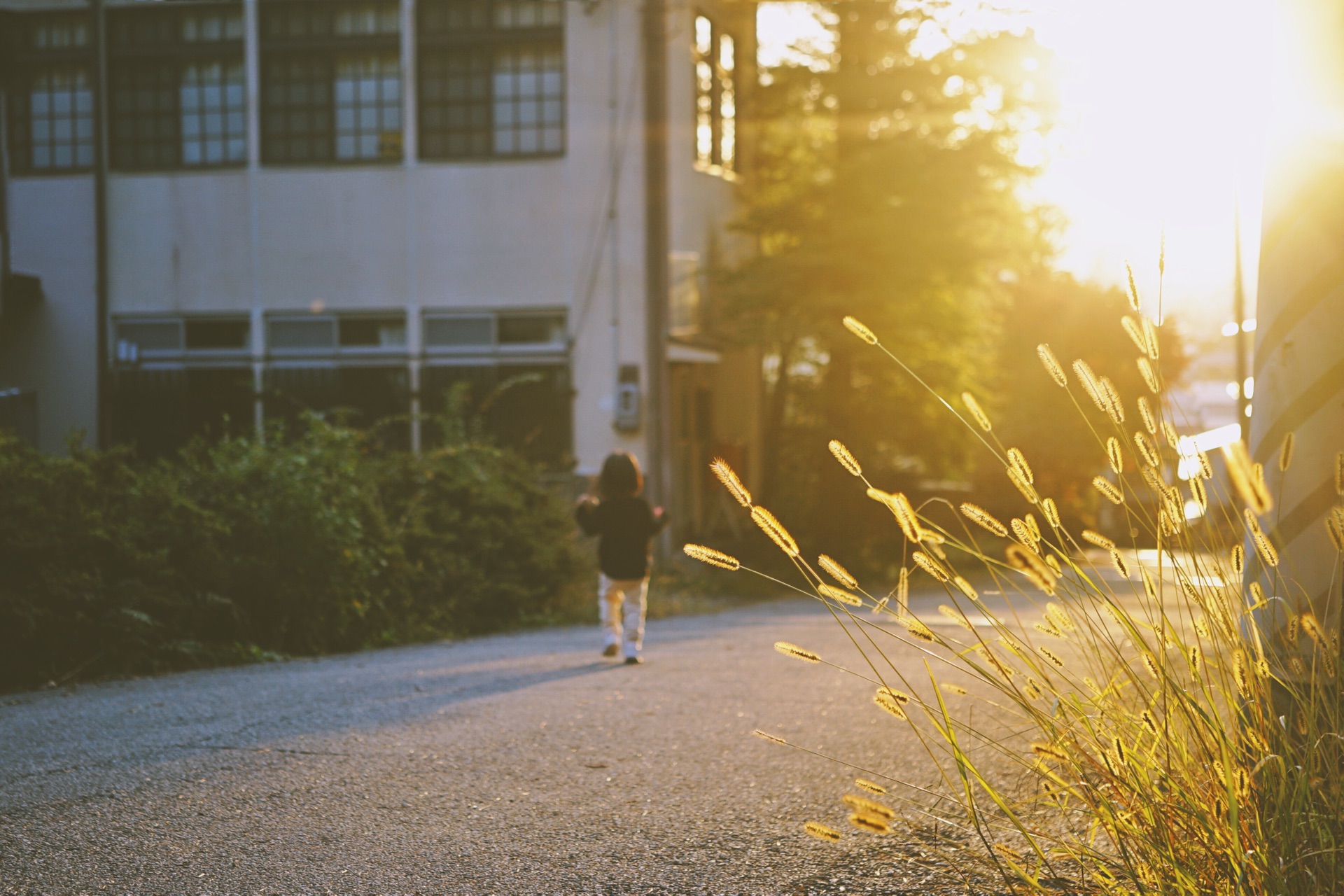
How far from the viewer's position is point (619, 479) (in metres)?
10.2

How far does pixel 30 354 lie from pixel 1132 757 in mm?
21309

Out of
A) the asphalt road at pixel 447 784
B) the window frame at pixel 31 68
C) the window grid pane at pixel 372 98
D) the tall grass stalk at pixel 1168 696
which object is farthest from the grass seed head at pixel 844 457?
the window frame at pixel 31 68

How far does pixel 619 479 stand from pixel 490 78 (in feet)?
41.5

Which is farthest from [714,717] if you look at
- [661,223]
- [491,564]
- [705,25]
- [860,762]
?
[705,25]

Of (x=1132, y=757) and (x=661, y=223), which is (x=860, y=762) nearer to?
(x=1132, y=757)

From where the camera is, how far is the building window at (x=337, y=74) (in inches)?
838

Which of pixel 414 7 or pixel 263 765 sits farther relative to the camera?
pixel 414 7

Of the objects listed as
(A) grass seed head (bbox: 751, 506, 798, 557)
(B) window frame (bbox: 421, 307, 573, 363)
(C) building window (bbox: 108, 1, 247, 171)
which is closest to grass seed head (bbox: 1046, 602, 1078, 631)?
(A) grass seed head (bbox: 751, 506, 798, 557)

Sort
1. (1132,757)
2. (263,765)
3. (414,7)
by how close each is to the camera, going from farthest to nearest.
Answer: (414,7) → (263,765) → (1132,757)

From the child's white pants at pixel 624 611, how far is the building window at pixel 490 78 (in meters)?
12.4

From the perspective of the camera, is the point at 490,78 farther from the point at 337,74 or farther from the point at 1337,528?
the point at 1337,528

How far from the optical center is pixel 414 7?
21.2 m

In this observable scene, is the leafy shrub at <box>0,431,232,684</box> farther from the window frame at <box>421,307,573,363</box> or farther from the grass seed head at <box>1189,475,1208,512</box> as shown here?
the window frame at <box>421,307,573,363</box>

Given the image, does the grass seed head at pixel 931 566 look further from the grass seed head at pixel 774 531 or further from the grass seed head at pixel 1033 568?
the grass seed head at pixel 774 531
